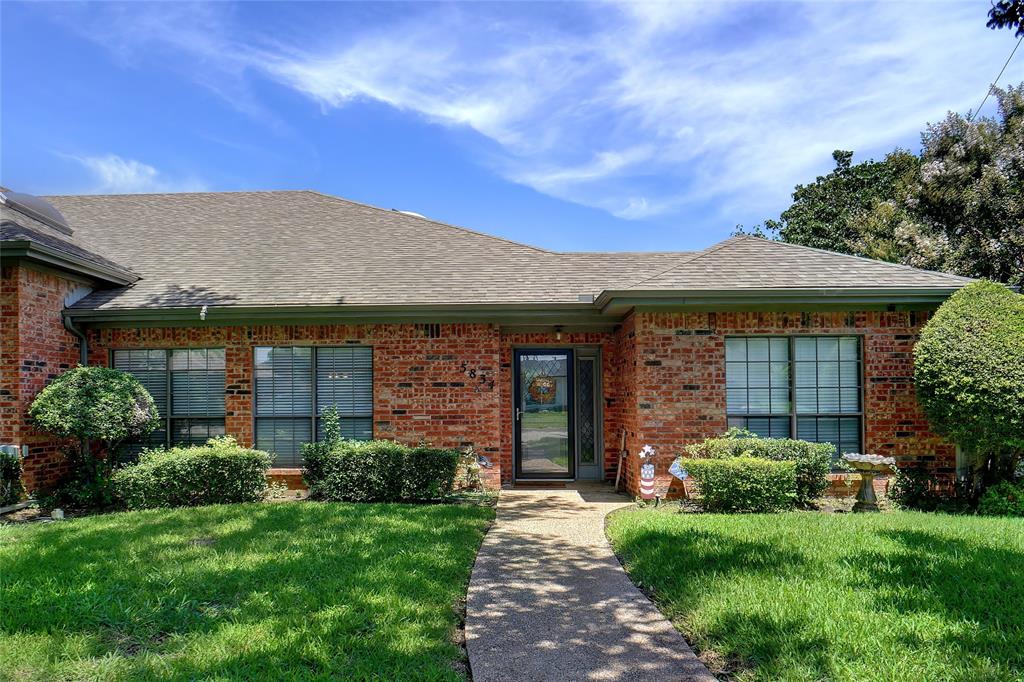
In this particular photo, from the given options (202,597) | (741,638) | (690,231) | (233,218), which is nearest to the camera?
(741,638)

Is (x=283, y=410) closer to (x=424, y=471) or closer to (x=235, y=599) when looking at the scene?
(x=424, y=471)

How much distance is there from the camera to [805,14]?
8.90 metres

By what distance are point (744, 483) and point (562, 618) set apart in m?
4.39

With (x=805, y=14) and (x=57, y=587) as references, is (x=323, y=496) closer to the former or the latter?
(x=57, y=587)

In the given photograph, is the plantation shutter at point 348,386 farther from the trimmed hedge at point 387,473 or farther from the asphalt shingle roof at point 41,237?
the asphalt shingle roof at point 41,237

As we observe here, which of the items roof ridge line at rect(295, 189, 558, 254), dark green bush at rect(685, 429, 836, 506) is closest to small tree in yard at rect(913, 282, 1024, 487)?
dark green bush at rect(685, 429, 836, 506)

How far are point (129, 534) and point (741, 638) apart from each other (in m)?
5.96

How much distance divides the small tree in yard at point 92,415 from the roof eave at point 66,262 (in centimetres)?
157

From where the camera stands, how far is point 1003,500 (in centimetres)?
833

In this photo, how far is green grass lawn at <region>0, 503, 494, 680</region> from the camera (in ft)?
12.0

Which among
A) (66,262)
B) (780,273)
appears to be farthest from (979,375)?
(66,262)

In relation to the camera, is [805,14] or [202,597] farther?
[805,14]

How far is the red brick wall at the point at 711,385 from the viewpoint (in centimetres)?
945

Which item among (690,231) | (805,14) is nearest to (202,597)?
(805,14)
